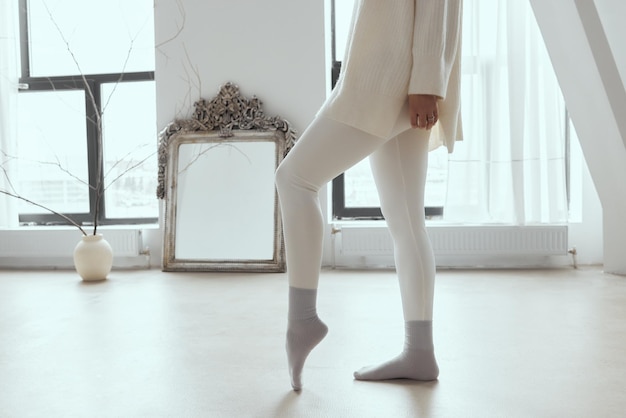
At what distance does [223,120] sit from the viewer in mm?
4633

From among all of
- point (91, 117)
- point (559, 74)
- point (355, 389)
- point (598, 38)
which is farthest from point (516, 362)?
point (91, 117)

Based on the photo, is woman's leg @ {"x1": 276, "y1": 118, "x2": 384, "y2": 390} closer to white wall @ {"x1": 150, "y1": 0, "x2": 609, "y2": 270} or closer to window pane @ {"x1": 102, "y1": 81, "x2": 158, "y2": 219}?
white wall @ {"x1": 150, "y1": 0, "x2": 609, "y2": 270}

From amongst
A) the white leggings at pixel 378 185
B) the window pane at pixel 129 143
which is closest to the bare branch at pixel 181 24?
the window pane at pixel 129 143

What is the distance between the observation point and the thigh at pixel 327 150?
1.61 metres

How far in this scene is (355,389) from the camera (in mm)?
1773

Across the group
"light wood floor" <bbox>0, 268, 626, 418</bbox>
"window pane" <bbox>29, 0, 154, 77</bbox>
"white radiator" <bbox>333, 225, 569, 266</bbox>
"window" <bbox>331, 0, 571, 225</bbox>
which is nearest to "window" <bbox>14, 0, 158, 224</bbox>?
"window pane" <bbox>29, 0, 154, 77</bbox>

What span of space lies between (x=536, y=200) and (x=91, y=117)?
3478 millimetres

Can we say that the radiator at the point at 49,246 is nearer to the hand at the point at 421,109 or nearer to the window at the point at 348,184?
the window at the point at 348,184

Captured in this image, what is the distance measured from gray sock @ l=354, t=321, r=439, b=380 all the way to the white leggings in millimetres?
37

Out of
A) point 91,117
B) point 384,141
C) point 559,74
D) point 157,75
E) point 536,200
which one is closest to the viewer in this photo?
point 384,141

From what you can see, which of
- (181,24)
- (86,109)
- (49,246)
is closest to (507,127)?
(181,24)

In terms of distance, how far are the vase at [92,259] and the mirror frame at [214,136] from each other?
1.57 feet

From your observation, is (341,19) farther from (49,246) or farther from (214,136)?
(49,246)

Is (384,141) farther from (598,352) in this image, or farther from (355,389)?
(598,352)
